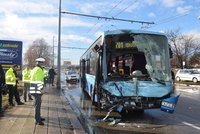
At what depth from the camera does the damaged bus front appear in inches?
495

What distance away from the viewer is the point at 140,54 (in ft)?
45.3

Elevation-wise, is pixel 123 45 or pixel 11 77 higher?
pixel 123 45

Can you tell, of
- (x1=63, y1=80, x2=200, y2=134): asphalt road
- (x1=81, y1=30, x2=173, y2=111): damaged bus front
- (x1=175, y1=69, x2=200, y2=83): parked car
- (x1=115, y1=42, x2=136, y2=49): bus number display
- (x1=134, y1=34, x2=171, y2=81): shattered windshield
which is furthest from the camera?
(x1=175, y1=69, x2=200, y2=83): parked car

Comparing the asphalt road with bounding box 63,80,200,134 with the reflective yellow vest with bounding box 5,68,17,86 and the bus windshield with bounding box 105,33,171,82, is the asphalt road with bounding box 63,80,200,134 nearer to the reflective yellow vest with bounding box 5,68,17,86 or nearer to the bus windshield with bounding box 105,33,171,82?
the bus windshield with bounding box 105,33,171,82

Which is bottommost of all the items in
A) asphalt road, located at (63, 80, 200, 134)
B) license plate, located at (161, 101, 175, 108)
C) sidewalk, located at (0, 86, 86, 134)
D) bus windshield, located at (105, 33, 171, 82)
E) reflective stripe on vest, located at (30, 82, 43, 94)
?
asphalt road, located at (63, 80, 200, 134)

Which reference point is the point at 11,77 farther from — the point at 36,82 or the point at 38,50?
the point at 38,50

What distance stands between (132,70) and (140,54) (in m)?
0.70

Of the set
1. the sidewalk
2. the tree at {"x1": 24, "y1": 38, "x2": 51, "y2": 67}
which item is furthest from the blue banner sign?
the tree at {"x1": 24, "y1": 38, "x2": 51, "y2": 67}

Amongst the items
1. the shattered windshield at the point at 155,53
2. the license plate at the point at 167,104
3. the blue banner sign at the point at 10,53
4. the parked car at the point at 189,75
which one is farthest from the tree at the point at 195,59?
the license plate at the point at 167,104

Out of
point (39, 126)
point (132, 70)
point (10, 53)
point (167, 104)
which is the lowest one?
point (39, 126)

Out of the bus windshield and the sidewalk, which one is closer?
the sidewalk

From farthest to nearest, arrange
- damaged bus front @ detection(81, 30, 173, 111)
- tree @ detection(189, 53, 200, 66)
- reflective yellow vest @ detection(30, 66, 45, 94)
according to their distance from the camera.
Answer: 1. tree @ detection(189, 53, 200, 66)
2. damaged bus front @ detection(81, 30, 173, 111)
3. reflective yellow vest @ detection(30, 66, 45, 94)

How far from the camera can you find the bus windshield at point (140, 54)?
528 inches

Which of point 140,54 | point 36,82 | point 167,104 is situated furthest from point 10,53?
point 167,104
